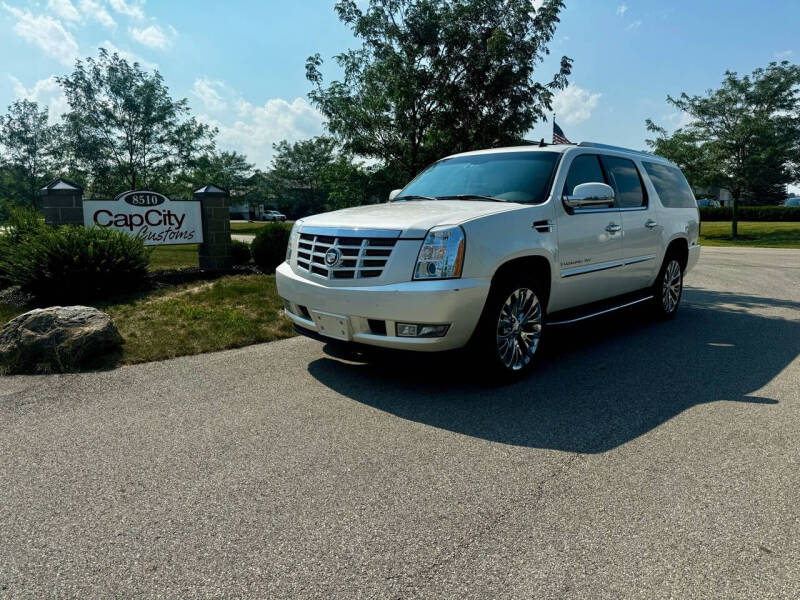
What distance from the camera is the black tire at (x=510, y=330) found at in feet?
15.1

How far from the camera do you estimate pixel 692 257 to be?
8.16 meters

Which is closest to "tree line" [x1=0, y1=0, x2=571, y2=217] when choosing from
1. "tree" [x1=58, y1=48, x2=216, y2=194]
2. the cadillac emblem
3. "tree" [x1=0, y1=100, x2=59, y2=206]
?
the cadillac emblem

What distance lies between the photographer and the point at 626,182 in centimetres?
662

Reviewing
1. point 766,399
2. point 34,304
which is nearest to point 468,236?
point 766,399

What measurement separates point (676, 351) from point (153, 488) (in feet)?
16.8

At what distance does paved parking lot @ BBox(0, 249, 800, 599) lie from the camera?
239 cm

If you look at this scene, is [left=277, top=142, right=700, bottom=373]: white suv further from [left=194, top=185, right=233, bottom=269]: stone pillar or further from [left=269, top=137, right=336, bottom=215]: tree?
[left=269, top=137, right=336, bottom=215]: tree

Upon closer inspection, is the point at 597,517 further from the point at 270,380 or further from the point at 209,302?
the point at 209,302

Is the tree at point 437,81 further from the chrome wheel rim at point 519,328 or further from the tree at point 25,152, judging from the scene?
the tree at point 25,152

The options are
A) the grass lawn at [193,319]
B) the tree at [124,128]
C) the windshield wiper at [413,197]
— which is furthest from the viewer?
the tree at [124,128]

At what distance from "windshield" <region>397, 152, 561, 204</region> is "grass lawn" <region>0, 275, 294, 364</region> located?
7.72 feet

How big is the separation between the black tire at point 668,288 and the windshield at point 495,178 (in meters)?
2.70

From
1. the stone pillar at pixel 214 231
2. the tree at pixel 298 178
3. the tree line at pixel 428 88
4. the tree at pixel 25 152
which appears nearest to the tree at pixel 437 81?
the tree line at pixel 428 88

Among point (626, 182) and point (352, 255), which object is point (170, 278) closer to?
point (352, 255)
